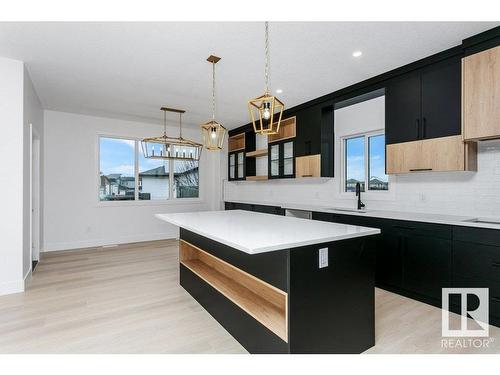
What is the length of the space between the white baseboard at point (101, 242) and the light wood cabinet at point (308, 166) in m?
3.59

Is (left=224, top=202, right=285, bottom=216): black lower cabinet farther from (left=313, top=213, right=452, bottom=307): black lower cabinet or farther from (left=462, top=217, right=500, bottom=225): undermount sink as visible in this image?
(left=462, top=217, right=500, bottom=225): undermount sink

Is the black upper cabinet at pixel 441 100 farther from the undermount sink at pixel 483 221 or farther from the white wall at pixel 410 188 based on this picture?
the undermount sink at pixel 483 221

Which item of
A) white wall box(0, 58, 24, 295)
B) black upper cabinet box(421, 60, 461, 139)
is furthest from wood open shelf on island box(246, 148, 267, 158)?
white wall box(0, 58, 24, 295)

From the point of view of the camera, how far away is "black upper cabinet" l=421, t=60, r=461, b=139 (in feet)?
9.75

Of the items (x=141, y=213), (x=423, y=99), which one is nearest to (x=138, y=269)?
(x=141, y=213)

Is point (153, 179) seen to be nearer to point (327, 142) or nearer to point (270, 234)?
point (327, 142)

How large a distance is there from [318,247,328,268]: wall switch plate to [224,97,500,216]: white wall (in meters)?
2.29

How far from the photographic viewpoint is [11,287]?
328cm

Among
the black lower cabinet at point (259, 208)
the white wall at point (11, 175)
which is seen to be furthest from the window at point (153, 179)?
the white wall at point (11, 175)

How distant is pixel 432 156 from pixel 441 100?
0.62m

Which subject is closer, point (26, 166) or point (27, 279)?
point (26, 166)

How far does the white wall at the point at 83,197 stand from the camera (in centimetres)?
547

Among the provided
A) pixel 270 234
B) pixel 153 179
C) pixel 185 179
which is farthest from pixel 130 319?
pixel 185 179
